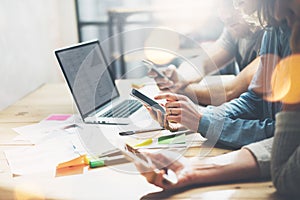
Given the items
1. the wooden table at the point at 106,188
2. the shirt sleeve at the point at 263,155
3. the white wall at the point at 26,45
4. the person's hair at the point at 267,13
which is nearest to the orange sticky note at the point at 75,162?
A: the wooden table at the point at 106,188

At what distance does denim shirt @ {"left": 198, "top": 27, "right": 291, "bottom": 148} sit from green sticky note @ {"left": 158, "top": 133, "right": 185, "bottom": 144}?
2.0 inches

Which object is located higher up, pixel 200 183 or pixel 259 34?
pixel 259 34

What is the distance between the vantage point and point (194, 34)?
270cm

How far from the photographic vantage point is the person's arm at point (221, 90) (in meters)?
1.16

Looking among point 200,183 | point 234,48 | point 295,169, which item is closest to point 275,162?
point 295,169

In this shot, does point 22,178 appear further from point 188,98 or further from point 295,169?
point 295,169

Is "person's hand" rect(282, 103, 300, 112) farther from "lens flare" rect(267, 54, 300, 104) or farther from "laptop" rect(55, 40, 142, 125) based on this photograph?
"laptop" rect(55, 40, 142, 125)

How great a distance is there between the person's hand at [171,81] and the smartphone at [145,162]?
30 cm

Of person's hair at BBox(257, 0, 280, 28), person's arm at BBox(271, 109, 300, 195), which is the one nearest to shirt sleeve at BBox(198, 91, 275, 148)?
person's arm at BBox(271, 109, 300, 195)

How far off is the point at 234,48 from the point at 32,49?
946 mm

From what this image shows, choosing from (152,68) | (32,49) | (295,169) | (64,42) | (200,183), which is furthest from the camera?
(64,42)

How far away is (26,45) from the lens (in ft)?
6.21

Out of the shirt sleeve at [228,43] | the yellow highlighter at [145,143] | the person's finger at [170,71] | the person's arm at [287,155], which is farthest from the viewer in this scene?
the shirt sleeve at [228,43]

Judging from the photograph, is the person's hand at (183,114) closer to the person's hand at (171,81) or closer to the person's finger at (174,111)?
the person's finger at (174,111)
